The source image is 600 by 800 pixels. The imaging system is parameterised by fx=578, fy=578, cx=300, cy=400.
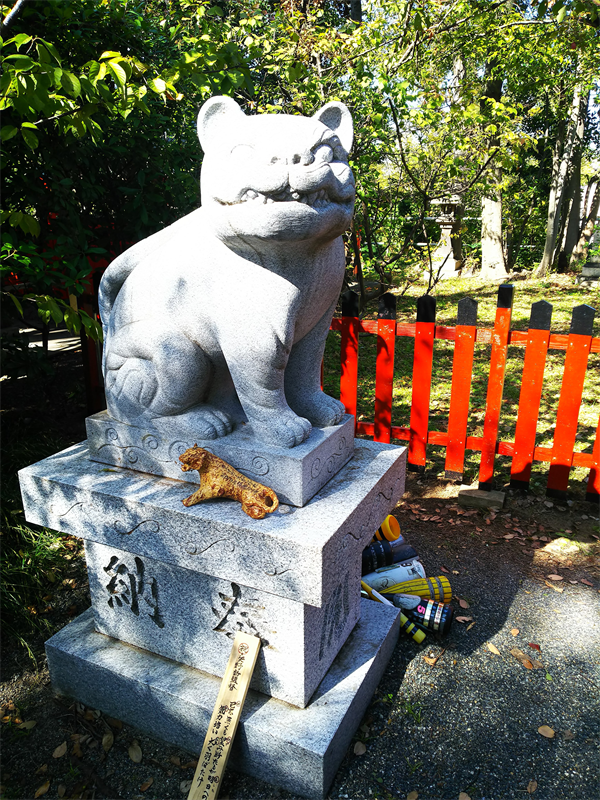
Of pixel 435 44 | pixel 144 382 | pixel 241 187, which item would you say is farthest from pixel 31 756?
pixel 435 44

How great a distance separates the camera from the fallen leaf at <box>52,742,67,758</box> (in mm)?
2412

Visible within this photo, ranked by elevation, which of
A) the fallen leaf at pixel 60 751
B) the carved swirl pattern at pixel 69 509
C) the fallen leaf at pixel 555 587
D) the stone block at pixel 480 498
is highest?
the carved swirl pattern at pixel 69 509

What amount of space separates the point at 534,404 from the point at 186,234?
9.85 ft

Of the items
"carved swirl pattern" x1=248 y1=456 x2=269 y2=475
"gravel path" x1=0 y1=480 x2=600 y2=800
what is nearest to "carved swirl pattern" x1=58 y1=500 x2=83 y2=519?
"carved swirl pattern" x1=248 y1=456 x2=269 y2=475

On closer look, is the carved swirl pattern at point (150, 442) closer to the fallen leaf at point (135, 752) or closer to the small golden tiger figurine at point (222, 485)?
the small golden tiger figurine at point (222, 485)

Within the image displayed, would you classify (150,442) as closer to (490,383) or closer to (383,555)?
(383,555)

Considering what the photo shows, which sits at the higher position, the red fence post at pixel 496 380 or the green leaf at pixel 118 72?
the green leaf at pixel 118 72

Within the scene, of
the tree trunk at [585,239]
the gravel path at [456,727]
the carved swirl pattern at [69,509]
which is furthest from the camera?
the tree trunk at [585,239]

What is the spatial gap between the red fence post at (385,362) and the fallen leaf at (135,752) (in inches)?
115

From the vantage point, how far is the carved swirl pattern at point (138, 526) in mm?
2287

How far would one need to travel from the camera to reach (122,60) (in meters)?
2.38

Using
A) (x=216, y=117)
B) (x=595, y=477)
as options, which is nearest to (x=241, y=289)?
(x=216, y=117)

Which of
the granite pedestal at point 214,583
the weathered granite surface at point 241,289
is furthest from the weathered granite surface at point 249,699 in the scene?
the weathered granite surface at point 241,289

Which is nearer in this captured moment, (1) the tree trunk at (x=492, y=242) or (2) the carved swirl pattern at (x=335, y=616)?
(2) the carved swirl pattern at (x=335, y=616)
